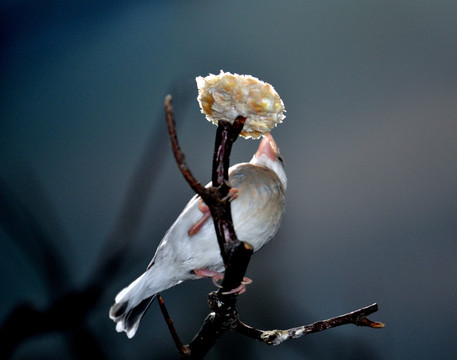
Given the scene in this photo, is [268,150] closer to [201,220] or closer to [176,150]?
[201,220]

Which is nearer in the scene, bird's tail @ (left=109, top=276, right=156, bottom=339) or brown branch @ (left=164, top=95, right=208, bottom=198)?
brown branch @ (left=164, top=95, right=208, bottom=198)

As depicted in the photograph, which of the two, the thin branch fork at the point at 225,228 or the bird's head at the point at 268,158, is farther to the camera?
the bird's head at the point at 268,158

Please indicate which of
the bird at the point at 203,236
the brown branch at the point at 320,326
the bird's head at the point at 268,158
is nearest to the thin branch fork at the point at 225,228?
the brown branch at the point at 320,326

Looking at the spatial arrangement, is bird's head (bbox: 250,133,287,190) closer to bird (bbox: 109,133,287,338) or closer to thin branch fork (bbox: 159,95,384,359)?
bird (bbox: 109,133,287,338)

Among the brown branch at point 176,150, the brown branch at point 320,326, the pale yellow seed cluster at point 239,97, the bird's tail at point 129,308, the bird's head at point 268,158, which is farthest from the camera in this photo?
the bird's head at point 268,158

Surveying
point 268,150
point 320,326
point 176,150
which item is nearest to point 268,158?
point 268,150

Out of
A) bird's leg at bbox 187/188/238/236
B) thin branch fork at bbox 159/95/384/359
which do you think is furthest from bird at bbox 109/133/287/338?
thin branch fork at bbox 159/95/384/359

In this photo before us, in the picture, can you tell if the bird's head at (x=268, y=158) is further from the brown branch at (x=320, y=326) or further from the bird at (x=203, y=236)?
the brown branch at (x=320, y=326)
